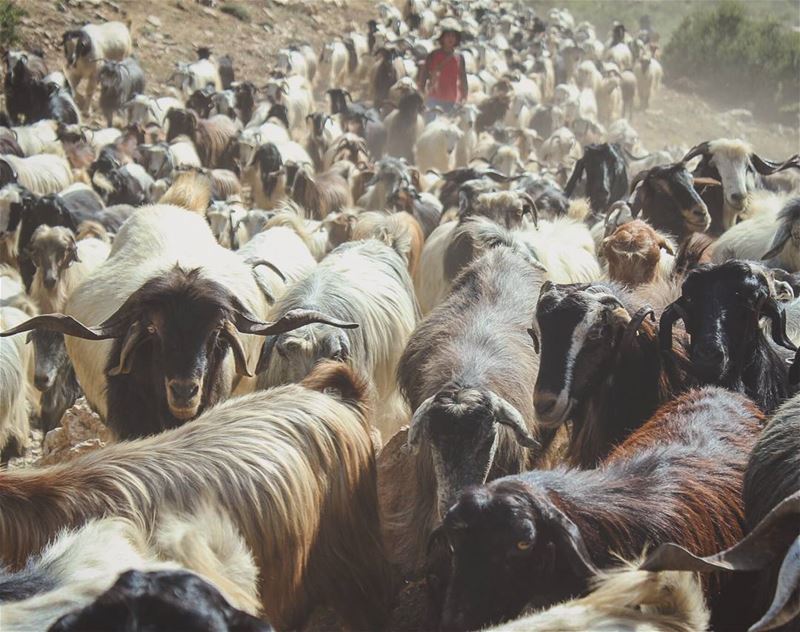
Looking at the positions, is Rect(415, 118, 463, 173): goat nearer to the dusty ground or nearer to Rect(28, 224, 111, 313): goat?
the dusty ground

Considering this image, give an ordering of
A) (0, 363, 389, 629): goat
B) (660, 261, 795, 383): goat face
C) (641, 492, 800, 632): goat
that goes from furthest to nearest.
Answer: (660, 261, 795, 383): goat face, (0, 363, 389, 629): goat, (641, 492, 800, 632): goat

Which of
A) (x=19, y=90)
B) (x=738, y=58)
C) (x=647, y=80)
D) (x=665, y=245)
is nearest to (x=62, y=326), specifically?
(x=665, y=245)

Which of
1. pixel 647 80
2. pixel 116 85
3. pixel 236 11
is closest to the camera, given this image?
pixel 116 85

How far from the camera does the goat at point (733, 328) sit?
4.63m

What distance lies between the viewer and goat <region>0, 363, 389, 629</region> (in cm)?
355

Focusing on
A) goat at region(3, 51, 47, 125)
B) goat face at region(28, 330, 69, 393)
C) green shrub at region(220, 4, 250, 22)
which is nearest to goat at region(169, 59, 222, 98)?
goat at region(3, 51, 47, 125)

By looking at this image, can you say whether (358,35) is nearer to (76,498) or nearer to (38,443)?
(38,443)

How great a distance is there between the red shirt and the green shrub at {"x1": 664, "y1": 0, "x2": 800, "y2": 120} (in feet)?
42.3

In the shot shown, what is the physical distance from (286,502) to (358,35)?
23.2m

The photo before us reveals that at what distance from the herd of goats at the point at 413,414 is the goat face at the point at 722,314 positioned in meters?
0.01

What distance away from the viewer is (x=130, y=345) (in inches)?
196

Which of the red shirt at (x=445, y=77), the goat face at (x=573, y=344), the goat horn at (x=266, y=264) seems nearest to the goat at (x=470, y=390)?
the goat face at (x=573, y=344)

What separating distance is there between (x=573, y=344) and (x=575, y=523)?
60.1 inches

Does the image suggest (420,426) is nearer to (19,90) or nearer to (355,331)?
(355,331)
